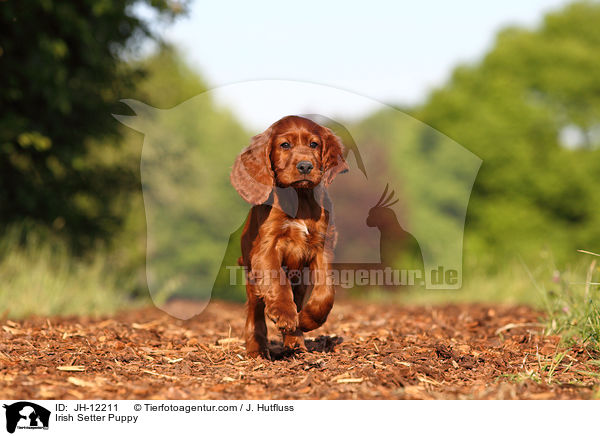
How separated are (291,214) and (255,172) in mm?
449

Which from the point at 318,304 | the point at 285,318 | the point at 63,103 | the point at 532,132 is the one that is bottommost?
the point at 285,318

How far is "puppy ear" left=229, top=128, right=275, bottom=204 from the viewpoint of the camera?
15.2 feet

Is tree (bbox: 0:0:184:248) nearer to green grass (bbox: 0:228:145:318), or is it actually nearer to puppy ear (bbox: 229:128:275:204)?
green grass (bbox: 0:228:145:318)

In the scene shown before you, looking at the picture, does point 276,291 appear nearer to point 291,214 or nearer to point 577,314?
point 291,214

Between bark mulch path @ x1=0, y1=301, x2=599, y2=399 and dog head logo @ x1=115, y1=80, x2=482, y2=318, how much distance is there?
3.63 feet

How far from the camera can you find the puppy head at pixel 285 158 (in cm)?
449

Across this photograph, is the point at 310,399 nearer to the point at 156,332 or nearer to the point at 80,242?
the point at 156,332

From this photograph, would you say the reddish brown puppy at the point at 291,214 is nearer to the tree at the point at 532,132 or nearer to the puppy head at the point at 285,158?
the puppy head at the point at 285,158

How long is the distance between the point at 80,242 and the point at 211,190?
9.26m

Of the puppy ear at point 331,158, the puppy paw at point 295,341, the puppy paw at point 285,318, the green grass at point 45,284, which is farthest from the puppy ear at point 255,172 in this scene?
the green grass at point 45,284

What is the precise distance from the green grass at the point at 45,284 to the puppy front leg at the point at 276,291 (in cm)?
392

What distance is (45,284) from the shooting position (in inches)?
337

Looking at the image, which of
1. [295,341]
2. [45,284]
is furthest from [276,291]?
[45,284]
